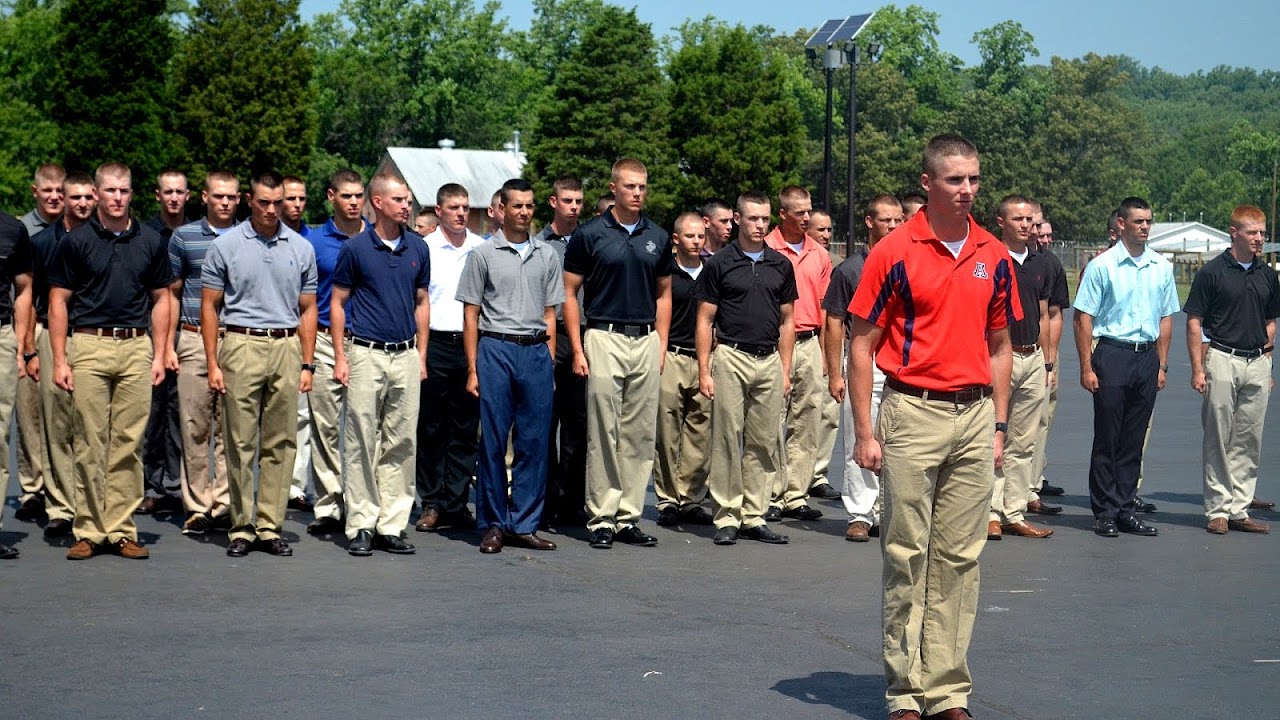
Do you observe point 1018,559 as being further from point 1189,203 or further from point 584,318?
point 1189,203

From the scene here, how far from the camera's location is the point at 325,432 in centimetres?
1106

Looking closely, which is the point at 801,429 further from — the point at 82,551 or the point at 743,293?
the point at 82,551

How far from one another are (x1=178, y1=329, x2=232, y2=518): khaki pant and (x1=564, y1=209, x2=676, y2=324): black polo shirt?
2542 mm

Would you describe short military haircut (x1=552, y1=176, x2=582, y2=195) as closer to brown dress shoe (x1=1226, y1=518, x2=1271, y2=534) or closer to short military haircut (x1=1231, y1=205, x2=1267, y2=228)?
short military haircut (x1=1231, y1=205, x2=1267, y2=228)

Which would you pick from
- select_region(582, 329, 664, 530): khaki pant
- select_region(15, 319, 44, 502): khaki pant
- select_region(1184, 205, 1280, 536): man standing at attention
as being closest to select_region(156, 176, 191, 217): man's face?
select_region(15, 319, 44, 502): khaki pant

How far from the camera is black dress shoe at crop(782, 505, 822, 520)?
39.1 ft

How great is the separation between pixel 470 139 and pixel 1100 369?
95.1 meters

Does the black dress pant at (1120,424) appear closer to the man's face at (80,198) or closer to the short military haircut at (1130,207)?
the short military haircut at (1130,207)

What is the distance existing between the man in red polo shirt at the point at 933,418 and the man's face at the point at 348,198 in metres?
5.40

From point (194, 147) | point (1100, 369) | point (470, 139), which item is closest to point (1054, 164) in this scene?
point (470, 139)

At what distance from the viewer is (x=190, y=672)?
695 cm

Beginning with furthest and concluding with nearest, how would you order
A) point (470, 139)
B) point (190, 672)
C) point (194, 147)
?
point (470, 139), point (194, 147), point (190, 672)

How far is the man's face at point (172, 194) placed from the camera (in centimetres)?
1123

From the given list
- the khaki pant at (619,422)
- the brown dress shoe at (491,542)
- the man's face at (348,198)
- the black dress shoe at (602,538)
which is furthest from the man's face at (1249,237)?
the man's face at (348,198)
